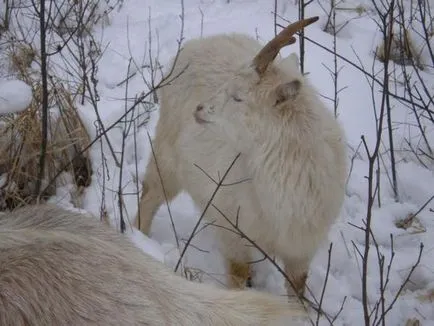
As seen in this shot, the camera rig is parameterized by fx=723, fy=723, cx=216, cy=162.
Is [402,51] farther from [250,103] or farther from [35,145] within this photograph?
[35,145]

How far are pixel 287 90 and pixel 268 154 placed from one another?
340 millimetres

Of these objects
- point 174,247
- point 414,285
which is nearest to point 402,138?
point 414,285

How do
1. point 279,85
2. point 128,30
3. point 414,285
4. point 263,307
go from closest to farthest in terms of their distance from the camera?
point 263,307 < point 279,85 < point 414,285 < point 128,30

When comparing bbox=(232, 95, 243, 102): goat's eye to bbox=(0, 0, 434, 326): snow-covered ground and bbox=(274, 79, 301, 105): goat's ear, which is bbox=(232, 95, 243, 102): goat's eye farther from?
bbox=(0, 0, 434, 326): snow-covered ground

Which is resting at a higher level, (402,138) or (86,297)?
(402,138)

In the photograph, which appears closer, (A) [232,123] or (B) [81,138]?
(A) [232,123]

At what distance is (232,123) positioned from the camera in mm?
3689

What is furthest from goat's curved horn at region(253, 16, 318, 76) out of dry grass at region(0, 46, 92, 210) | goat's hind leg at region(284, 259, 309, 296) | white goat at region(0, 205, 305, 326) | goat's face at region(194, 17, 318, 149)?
white goat at region(0, 205, 305, 326)

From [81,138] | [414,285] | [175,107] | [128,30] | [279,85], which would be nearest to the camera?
[279,85]

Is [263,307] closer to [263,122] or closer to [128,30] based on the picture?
[263,122]

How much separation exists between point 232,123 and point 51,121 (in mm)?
1777

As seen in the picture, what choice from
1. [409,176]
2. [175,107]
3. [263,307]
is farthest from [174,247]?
[263,307]

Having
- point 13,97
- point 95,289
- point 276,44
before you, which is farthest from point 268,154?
point 95,289

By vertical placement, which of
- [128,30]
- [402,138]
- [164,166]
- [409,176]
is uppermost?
[128,30]
